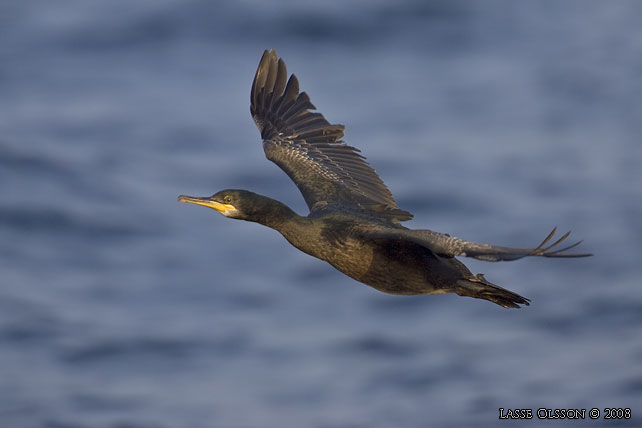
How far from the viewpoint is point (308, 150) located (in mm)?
10992

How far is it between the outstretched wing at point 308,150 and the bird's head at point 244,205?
666mm

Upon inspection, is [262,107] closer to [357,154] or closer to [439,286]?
[357,154]

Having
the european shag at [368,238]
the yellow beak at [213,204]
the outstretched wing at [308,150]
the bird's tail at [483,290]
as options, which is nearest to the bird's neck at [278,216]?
the european shag at [368,238]

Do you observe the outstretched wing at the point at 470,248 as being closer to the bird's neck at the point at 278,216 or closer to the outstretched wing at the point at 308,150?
the bird's neck at the point at 278,216

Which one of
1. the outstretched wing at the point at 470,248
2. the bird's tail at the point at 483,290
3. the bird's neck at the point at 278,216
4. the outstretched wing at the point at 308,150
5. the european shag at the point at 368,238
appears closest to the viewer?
the outstretched wing at the point at 470,248

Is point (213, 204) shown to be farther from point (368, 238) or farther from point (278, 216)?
point (368, 238)

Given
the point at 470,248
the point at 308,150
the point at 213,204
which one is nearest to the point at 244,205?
the point at 213,204

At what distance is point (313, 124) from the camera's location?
11297 millimetres

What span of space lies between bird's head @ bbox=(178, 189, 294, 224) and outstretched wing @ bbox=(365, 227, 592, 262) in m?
0.97

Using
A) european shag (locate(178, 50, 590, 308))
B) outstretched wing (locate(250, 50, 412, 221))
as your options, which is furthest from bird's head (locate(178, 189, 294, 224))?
outstretched wing (locate(250, 50, 412, 221))

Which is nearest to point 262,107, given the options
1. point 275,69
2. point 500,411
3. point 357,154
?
point 275,69

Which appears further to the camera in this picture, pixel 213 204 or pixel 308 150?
pixel 308 150

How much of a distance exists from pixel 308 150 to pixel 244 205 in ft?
6.20

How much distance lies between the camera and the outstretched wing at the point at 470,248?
7352mm
